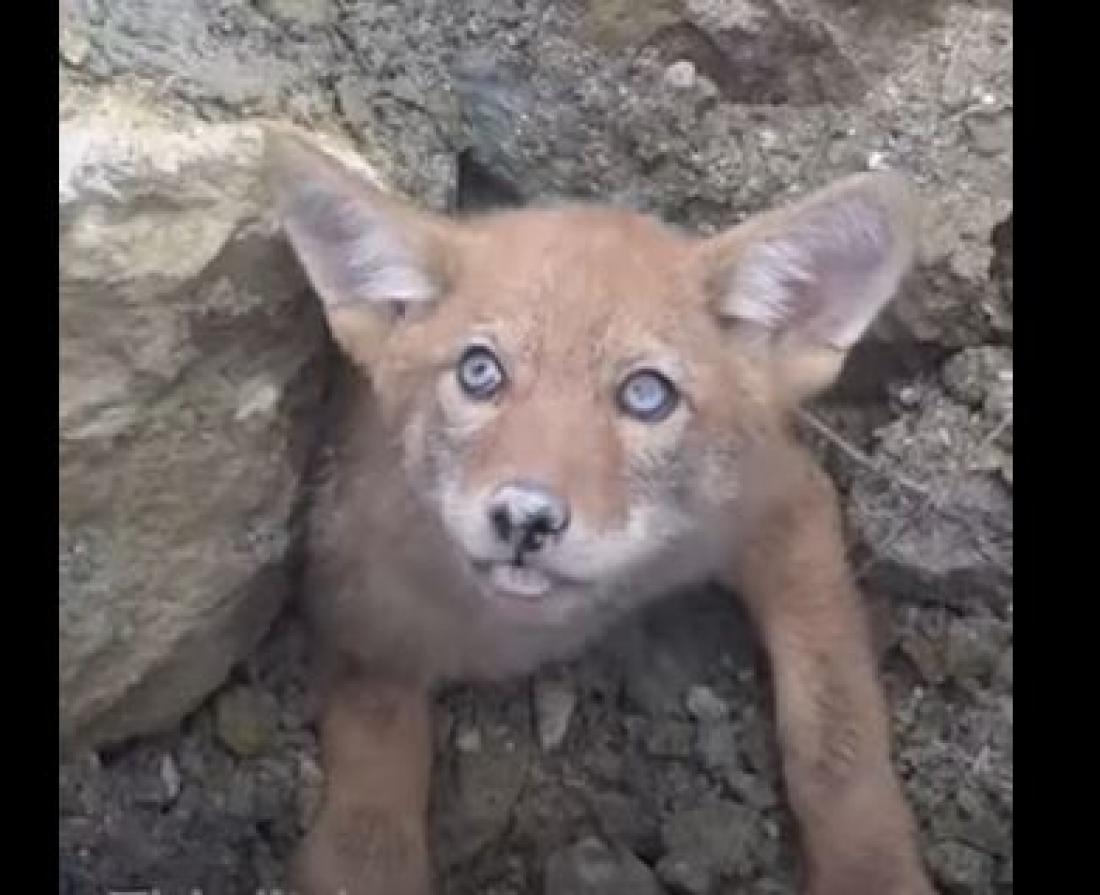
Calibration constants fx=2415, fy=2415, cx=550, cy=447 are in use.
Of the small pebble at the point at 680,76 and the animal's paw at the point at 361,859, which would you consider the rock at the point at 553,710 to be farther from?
the small pebble at the point at 680,76

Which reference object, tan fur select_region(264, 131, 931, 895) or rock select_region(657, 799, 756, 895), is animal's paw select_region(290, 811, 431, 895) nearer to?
tan fur select_region(264, 131, 931, 895)

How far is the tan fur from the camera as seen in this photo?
10.9ft

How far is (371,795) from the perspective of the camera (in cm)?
359

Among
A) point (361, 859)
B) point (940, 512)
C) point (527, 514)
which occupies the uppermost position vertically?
point (527, 514)

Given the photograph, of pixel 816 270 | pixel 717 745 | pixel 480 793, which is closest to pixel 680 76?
pixel 816 270

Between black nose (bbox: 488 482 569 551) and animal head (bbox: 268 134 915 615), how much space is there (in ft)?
0.11

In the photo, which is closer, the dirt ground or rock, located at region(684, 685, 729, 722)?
the dirt ground

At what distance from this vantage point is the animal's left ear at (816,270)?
3404mm

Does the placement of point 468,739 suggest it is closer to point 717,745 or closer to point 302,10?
point 717,745

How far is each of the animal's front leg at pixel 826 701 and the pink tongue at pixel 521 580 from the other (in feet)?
1.82

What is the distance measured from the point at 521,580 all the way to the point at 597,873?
2.06ft

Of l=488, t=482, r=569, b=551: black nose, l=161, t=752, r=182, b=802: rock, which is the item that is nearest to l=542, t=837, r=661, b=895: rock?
l=161, t=752, r=182, b=802: rock

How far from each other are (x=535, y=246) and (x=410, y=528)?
0.46m

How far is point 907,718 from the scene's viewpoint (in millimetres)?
3709
